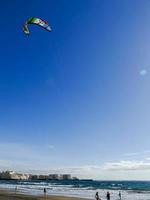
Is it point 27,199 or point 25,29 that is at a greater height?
point 25,29

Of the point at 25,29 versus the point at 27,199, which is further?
the point at 27,199

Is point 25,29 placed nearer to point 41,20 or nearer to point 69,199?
point 41,20

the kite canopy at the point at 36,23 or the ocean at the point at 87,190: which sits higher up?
the kite canopy at the point at 36,23

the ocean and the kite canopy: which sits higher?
the kite canopy

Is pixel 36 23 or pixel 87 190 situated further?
pixel 87 190

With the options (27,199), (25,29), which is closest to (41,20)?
(25,29)

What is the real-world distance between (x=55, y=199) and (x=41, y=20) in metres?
30.6

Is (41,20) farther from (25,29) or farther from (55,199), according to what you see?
(55,199)

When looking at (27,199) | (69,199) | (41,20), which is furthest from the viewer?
(69,199)

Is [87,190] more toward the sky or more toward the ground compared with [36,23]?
more toward the ground

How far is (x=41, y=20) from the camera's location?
20250mm

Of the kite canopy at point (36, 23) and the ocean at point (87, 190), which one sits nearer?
the kite canopy at point (36, 23)

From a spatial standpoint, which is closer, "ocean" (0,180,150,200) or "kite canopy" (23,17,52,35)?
"kite canopy" (23,17,52,35)

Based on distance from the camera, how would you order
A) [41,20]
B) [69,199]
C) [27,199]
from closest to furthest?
[41,20]
[27,199]
[69,199]
